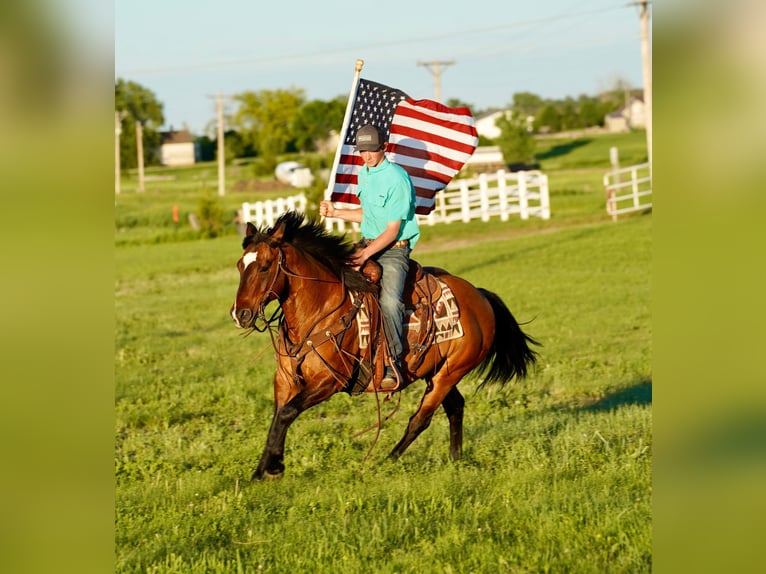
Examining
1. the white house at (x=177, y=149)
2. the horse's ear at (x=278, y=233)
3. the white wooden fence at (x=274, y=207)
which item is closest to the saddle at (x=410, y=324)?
the horse's ear at (x=278, y=233)

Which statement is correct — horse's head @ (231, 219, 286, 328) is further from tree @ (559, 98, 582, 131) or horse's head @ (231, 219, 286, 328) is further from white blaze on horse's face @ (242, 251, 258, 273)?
tree @ (559, 98, 582, 131)

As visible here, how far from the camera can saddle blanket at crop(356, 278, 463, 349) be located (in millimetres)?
8094

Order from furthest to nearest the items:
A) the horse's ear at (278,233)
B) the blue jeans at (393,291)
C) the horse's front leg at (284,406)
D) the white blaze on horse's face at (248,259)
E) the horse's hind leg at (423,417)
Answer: the horse's hind leg at (423,417) < the blue jeans at (393,291) < the horse's front leg at (284,406) < the horse's ear at (278,233) < the white blaze on horse's face at (248,259)

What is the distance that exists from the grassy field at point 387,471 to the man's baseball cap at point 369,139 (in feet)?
8.63

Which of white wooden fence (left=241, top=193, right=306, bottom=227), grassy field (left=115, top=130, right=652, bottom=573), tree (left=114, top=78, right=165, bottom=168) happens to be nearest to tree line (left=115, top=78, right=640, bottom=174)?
tree (left=114, top=78, right=165, bottom=168)

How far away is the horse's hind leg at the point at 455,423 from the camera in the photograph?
8.97m

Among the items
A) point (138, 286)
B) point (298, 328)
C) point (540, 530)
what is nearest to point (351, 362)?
point (298, 328)

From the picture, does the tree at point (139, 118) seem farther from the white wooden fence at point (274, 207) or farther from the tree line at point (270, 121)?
the white wooden fence at point (274, 207)

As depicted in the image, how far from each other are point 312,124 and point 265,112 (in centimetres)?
1098

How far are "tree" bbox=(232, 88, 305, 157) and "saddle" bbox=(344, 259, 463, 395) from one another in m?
112

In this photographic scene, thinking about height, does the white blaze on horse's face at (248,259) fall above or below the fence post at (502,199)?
below
